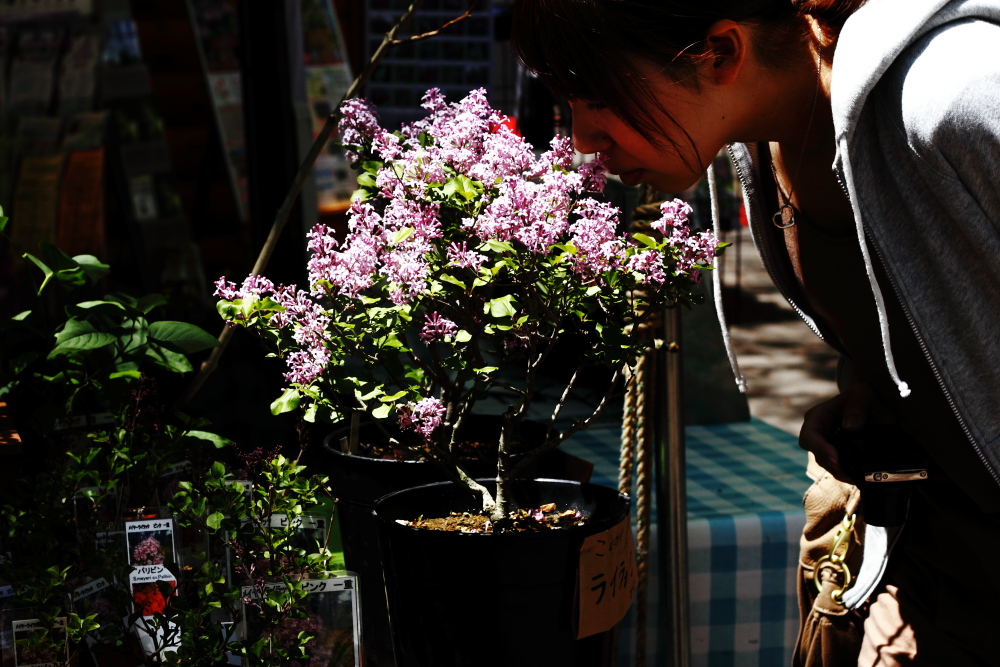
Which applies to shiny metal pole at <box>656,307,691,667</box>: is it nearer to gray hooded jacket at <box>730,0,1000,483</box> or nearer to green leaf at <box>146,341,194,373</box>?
gray hooded jacket at <box>730,0,1000,483</box>

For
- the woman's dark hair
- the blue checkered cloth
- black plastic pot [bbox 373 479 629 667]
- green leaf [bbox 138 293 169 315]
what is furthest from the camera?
the blue checkered cloth

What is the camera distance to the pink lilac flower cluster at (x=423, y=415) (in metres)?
0.96

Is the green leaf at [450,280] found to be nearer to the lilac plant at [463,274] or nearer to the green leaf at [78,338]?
the lilac plant at [463,274]

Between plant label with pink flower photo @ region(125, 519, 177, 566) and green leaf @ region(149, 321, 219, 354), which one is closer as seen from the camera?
plant label with pink flower photo @ region(125, 519, 177, 566)

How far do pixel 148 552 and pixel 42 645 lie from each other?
0.14 m

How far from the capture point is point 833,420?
3.72 feet

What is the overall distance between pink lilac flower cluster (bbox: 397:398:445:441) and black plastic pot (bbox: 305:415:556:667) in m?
0.21

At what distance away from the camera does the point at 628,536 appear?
1.06 meters

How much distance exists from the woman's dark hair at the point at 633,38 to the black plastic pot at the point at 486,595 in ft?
1.39

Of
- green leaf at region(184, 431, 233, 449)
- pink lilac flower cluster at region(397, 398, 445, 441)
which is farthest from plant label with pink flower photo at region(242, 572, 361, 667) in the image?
green leaf at region(184, 431, 233, 449)

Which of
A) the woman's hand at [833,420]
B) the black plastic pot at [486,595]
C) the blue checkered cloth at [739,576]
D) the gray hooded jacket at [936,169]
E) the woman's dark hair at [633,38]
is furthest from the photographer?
the blue checkered cloth at [739,576]

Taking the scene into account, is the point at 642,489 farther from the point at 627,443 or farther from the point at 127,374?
the point at 127,374

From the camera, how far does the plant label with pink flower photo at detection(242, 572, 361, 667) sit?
98 cm

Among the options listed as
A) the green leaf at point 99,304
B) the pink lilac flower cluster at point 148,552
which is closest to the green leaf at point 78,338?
the green leaf at point 99,304
